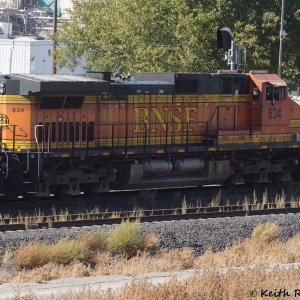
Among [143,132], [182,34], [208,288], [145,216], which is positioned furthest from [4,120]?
[182,34]

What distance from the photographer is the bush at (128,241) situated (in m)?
16.5

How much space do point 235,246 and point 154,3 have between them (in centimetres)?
2370

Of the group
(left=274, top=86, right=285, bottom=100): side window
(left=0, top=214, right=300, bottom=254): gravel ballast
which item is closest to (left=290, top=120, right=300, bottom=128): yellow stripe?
(left=274, top=86, right=285, bottom=100): side window

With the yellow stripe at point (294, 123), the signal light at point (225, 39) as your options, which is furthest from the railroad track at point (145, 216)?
the signal light at point (225, 39)

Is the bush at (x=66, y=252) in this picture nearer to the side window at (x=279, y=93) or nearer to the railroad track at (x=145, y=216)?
Result: the railroad track at (x=145, y=216)

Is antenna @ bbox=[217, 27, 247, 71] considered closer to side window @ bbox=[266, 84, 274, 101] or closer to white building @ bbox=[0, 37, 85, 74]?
side window @ bbox=[266, 84, 274, 101]

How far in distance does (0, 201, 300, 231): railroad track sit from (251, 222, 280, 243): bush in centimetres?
276

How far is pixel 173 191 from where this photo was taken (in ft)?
84.1

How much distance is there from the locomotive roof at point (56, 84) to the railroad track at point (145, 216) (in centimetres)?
356

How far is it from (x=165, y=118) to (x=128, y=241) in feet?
29.2

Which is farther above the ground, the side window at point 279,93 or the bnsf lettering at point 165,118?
the side window at point 279,93

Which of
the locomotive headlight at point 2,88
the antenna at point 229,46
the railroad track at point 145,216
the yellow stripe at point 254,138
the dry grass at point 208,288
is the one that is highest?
the antenna at point 229,46

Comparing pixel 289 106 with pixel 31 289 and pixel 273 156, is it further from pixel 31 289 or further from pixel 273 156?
pixel 31 289

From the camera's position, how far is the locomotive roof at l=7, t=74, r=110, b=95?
22.0m
